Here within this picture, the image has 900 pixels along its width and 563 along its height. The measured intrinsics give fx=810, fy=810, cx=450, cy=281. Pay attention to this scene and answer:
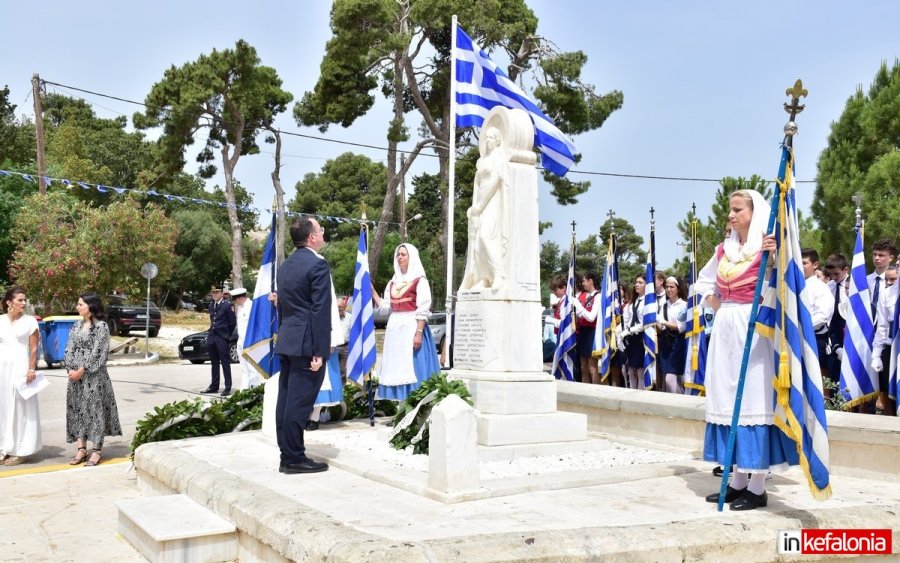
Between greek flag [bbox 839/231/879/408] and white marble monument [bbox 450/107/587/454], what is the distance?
8.81ft

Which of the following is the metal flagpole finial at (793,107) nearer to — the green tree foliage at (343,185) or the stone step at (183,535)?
the stone step at (183,535)

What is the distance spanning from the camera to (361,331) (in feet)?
32.3

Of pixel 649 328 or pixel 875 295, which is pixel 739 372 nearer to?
pixel 875 295

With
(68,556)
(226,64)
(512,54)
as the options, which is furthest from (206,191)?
(68,556)

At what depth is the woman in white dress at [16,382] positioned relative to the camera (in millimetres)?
8852

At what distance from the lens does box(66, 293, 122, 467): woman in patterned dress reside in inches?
340

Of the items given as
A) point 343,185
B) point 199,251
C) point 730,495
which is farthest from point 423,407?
point 343,185

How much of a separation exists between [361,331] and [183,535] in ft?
Answer: 16.8

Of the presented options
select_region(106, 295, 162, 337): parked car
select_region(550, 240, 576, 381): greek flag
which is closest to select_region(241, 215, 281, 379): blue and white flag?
select_region(550, 240, 576, 381): greek flag

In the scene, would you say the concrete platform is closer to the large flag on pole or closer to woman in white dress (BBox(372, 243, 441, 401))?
the large flag on pole

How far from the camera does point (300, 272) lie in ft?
20.4

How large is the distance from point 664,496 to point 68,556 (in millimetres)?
3989

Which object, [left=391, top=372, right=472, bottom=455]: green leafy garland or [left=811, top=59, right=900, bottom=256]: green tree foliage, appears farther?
[left=811, top=59, right=900, bottom=256]: green tree foliage

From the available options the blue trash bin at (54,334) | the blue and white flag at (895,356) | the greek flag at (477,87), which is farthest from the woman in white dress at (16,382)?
the blue trash bin at (54,334)
